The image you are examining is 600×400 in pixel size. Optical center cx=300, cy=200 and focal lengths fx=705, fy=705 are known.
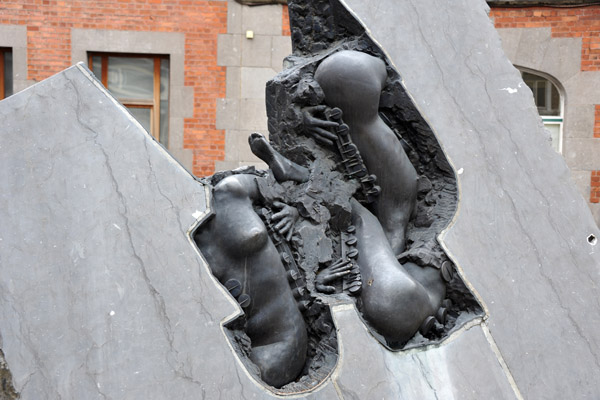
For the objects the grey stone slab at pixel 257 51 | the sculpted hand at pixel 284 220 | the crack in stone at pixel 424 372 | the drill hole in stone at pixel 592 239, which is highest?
the grey stone slab at pixel 257 51

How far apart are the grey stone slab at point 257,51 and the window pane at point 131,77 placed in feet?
3.22

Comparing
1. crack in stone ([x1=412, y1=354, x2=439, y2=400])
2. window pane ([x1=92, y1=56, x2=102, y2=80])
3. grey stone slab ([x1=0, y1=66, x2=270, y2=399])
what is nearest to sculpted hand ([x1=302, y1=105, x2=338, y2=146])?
grey stone slab ([x1=0, y1=66, x2=270, y2=399])

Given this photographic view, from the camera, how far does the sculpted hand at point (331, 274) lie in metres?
2.54

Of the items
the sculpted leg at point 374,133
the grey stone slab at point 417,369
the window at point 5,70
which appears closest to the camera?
the grey stone slab at point 417,369

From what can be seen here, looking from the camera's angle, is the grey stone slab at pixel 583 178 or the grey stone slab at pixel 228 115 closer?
the grey stone slab at pixel 583 178

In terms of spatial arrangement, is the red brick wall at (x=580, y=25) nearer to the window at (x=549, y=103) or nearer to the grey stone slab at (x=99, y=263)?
the window at (x=549, y=103)

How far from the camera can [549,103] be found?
23.2ft

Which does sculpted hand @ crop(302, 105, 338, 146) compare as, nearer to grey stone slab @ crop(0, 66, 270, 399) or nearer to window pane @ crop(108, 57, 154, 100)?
grey stone slab @ crop(0, 66, 270, 399)

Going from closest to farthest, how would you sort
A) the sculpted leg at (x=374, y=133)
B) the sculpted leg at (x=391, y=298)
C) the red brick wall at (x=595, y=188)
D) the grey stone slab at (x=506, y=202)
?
the sculpted leg at (x=391, y=298)
the grey stone slab at (x=506, y=202)
the sculpted leg at (x=374, y=133)
the red brick wall at (x=595, y=188)

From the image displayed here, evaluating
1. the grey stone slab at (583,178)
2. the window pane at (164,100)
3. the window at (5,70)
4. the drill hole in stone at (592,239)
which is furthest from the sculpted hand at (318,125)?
the window at (5,70)

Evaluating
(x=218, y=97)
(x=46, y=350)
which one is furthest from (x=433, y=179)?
(x=218, y=97)

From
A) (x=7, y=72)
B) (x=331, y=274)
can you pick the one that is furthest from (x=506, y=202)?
(x=7, y=72)

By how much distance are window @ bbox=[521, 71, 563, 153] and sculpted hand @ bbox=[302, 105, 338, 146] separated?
186 inches

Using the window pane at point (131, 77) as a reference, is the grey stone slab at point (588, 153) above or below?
below
